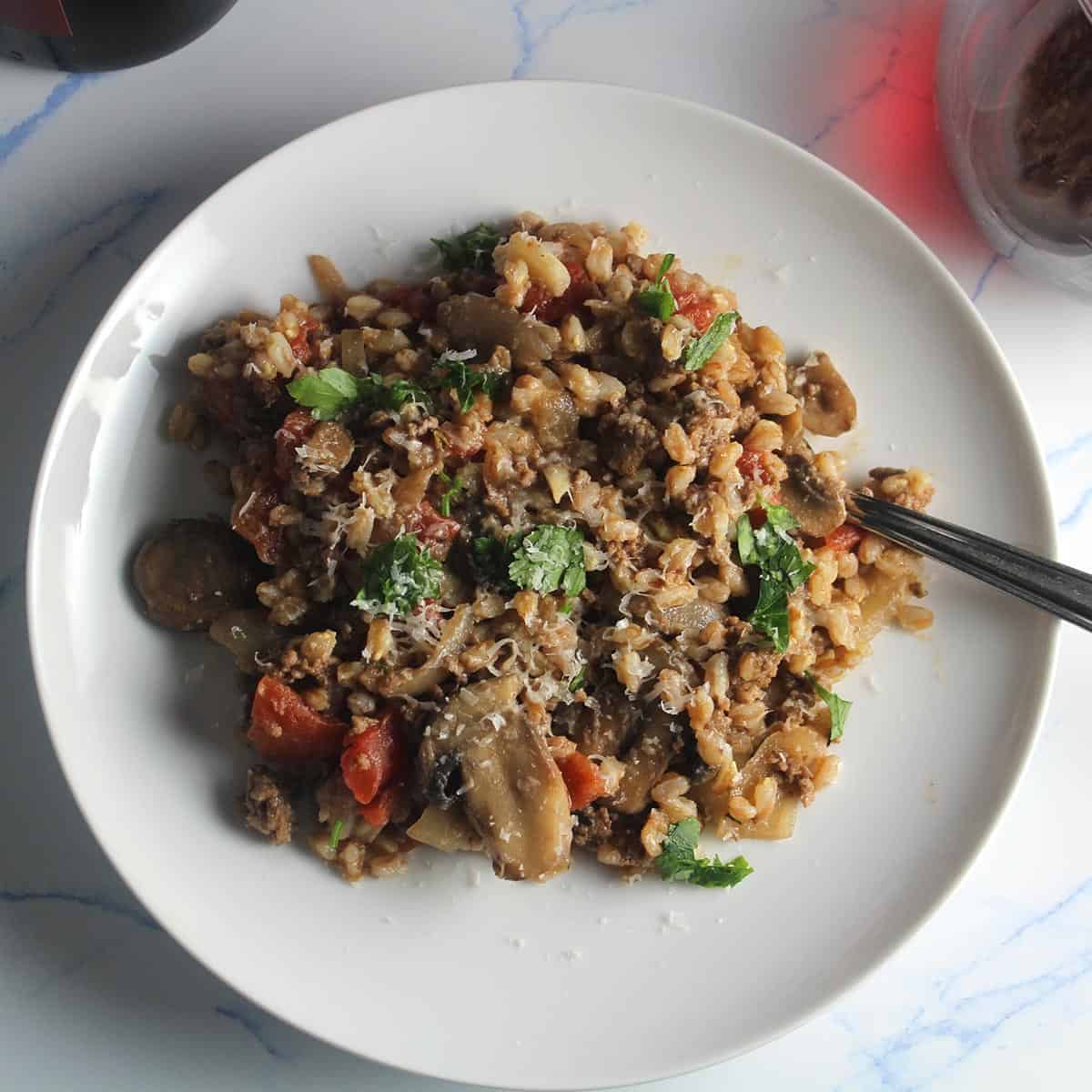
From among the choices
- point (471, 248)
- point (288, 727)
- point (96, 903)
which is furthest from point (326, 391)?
point (96, 903)

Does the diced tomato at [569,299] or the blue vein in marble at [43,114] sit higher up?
the blue vein in marble at [43,114]

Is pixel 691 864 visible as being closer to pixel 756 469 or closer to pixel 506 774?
pixel 506 774

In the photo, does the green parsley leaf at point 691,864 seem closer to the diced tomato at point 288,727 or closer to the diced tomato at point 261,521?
the diced tomato at point 288,727

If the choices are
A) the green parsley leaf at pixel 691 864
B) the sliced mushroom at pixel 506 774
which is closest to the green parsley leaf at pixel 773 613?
the green parsley leaf at pixel 691 864

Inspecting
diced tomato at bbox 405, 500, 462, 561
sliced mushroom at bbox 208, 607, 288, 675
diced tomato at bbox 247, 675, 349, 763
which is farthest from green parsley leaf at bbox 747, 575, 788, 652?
sliced mushroom at bbox 208, 607, 288, 675

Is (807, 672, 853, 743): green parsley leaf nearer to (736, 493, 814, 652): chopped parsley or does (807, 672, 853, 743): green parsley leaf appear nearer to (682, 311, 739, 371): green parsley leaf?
(736, 493, 814, 652): chopped parsley

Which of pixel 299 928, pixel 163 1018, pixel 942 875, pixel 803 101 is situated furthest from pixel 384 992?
pixel 803 101
